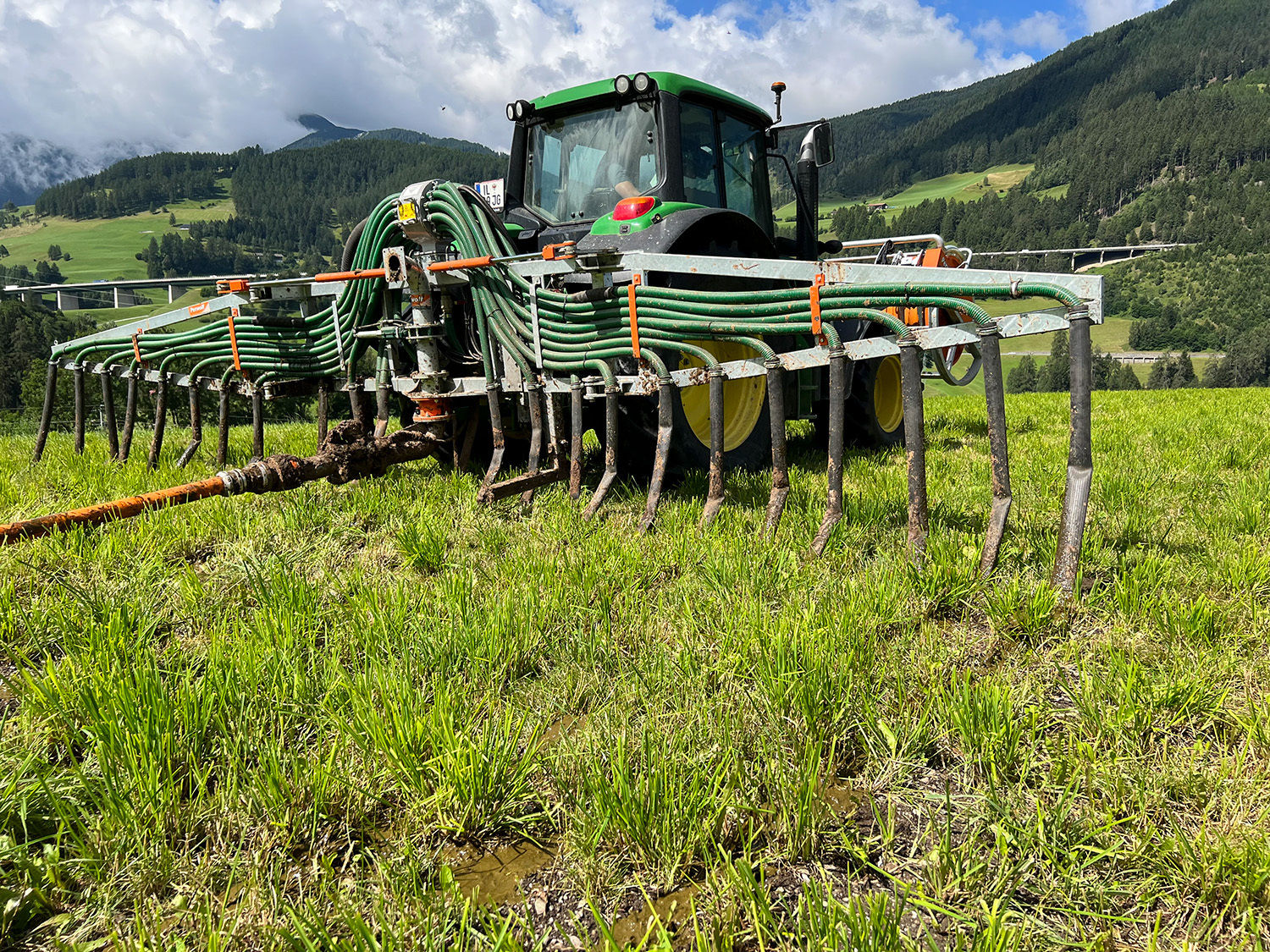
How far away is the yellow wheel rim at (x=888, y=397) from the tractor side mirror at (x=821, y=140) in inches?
77.0

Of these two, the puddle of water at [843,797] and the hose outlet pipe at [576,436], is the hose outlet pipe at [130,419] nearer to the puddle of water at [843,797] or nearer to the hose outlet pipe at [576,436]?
the hose outlet pipe at [576,436]

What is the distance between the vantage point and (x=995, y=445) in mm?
2607

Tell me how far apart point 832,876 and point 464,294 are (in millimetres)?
3839

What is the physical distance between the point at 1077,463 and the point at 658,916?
202cm

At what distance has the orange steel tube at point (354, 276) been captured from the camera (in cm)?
437

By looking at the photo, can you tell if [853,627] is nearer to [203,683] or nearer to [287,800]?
[287,800]

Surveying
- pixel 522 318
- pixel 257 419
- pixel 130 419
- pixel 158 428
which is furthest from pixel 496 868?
pixel 130 419

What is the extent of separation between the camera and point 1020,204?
14675cm

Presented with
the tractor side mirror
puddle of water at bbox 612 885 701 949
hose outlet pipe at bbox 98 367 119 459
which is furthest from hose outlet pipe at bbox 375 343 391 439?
puddle of water at bbox 612 885 701 949

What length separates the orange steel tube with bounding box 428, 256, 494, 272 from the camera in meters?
4.02

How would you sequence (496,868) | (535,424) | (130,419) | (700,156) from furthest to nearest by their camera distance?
(130,419), (700,156), (535,424), (496,868)

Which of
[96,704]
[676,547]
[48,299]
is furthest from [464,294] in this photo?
[48,299]

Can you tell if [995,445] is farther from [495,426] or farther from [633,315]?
[495,426]

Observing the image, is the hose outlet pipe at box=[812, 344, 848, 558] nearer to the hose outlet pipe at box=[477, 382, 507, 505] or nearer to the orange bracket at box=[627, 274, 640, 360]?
the orange bracket at box=[627, 274, 640, 360]
